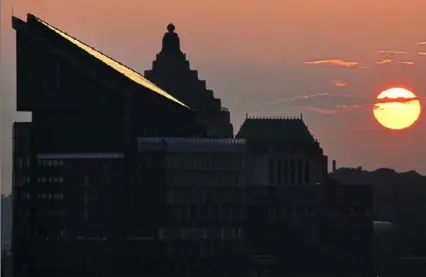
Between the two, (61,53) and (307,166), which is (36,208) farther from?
(307,166)

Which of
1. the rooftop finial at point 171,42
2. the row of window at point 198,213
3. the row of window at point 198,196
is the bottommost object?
the row of window at point 198,213

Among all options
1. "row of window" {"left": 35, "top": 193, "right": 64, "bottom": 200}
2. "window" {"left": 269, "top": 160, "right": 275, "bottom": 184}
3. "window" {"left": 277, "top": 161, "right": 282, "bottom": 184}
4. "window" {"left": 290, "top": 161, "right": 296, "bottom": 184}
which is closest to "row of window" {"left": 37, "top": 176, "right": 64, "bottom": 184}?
"row of window" {"left": 35, "top": 193, "right": 64, "bottom": 200}

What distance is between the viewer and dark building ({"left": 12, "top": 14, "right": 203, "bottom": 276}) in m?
73.4

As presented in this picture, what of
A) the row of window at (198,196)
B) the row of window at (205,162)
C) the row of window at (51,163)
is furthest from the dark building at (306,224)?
the row of window at (51,163)

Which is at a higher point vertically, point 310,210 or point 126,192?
point 126,192

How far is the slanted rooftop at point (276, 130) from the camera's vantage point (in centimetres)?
8725

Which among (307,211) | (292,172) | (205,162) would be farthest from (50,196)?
(292,172)

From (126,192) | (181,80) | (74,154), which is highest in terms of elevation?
(181,80)

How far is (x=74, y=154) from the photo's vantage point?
7444 centimetres

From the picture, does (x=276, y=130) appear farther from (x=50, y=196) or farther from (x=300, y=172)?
(x=50, y=196)

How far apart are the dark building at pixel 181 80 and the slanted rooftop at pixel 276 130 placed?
3083 mm

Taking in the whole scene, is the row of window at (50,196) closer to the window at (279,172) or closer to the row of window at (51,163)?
the row of window at (51,163)

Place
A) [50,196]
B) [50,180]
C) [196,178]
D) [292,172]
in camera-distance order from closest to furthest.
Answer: [196,178], [50,196], [50,180], [292,172]

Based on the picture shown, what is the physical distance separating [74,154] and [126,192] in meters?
3.24
